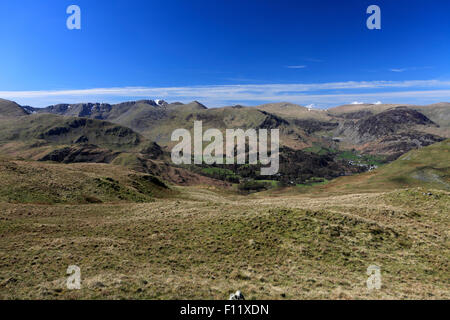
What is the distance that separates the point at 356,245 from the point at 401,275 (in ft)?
18.5

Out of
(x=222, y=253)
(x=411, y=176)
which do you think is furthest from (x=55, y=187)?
(x=411, y=176)

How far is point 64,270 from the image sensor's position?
67.2ft

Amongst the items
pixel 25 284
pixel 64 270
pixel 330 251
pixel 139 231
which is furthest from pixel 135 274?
pixel 330 251

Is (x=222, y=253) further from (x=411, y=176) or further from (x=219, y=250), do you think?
(x=411, y=176)

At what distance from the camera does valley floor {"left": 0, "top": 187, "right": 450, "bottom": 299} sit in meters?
18.0

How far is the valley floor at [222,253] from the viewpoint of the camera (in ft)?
59.2

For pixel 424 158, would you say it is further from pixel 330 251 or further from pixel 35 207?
pixel 35 207

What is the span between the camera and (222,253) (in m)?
25.4
